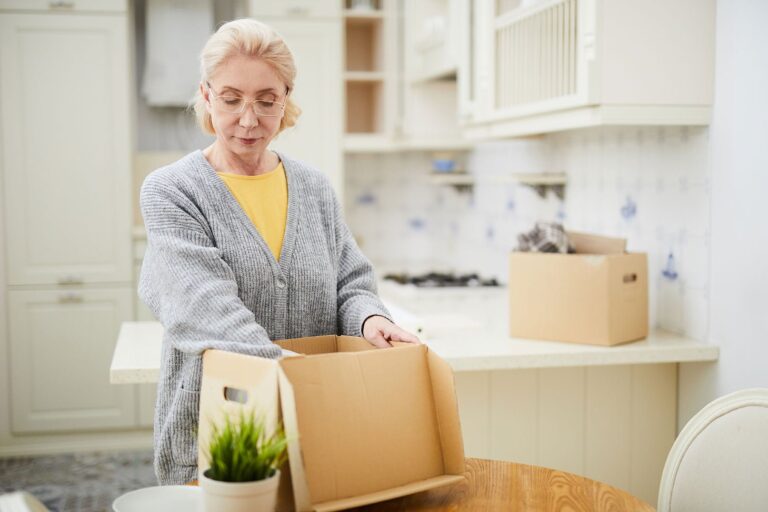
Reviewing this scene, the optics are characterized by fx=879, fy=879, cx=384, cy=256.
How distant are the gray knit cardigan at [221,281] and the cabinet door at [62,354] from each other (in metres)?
2.37

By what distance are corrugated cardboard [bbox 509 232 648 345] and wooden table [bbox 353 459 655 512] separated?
805 mm

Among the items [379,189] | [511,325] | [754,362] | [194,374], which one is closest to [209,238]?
[194,374]

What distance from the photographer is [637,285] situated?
2279 millimetres

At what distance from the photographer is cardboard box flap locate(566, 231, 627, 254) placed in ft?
7.68

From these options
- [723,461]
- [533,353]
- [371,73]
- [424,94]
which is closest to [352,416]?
[723,461]

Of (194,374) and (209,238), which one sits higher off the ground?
(209,238)

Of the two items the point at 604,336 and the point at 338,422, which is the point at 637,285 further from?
the point at 338,422

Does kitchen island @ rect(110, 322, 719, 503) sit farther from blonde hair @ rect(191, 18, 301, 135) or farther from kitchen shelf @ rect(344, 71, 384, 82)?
kitchen shelf @ rect(344, 71, 384, 82)

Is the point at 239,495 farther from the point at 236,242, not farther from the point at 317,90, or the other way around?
the point at 317,90

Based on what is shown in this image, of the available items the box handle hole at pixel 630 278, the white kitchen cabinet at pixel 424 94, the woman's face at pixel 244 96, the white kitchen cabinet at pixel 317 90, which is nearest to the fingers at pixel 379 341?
the woman's face at pixel 244 96

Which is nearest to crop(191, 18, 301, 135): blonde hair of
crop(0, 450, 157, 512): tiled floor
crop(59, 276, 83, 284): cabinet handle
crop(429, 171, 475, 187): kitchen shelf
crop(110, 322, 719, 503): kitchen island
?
crop(110, 322, 719, 503): kitchen island

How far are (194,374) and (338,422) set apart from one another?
41cm

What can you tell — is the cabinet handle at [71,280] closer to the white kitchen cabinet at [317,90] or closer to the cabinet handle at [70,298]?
the cabinet handle at [70,298]

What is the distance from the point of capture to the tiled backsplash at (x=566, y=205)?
2.37m
